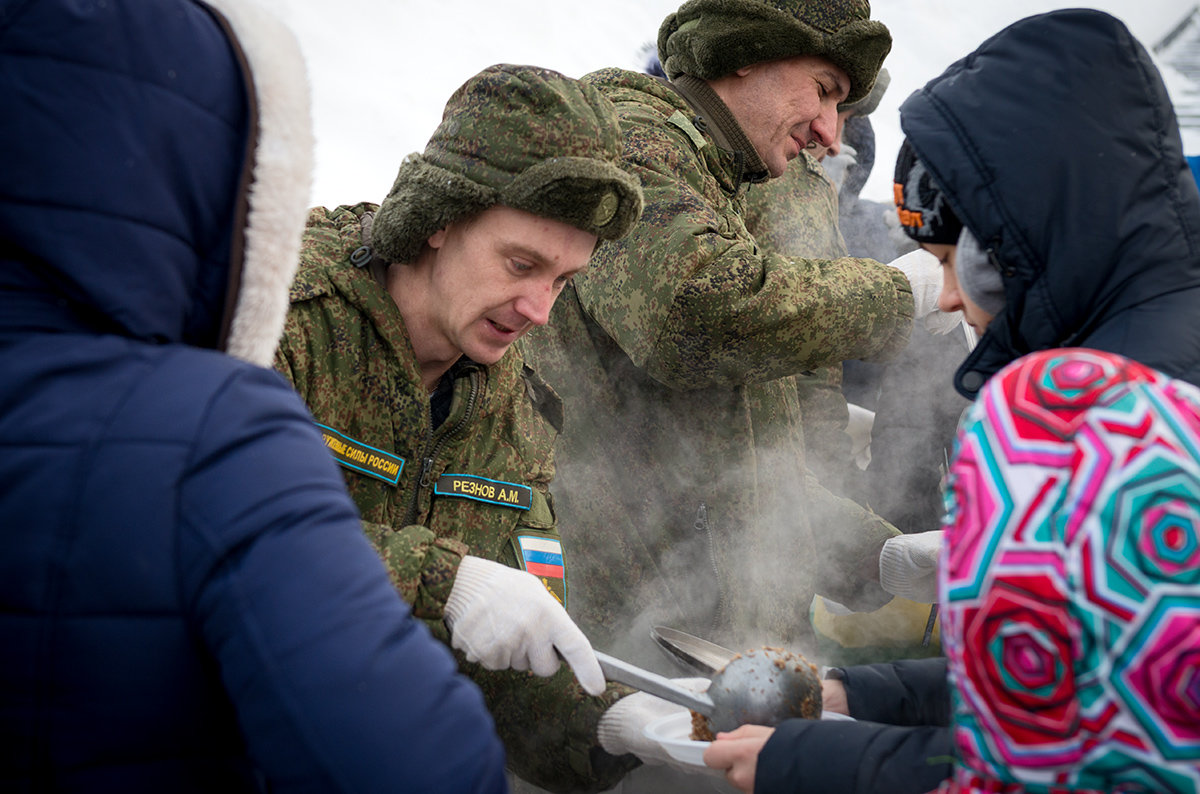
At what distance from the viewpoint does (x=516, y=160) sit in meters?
1.90

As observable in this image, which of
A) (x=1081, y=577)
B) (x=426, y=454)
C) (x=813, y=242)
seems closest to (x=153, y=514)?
(x=1081, y=577)

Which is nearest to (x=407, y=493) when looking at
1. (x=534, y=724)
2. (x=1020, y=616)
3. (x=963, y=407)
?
(x=534, y=724)

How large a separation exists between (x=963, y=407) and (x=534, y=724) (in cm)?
241

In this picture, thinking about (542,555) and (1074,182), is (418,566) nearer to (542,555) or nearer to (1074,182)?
(542,555)

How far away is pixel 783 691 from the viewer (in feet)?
5.18

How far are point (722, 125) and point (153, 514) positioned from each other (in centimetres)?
224

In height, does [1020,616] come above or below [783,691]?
above

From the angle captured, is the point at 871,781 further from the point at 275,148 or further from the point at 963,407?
the point at 963,407

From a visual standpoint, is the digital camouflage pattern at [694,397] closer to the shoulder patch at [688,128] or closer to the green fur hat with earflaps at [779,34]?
the shoulder patch at [688,128]

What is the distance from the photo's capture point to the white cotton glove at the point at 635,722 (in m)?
1.92

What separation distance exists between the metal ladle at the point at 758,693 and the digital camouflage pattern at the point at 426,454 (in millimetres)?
511

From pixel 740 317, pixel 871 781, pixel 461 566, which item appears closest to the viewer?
pixel 871 781

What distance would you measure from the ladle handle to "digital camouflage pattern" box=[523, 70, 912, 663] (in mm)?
874

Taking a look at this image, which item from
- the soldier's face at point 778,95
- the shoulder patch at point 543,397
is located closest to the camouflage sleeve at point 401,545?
the shoulder patch at point 543,397
